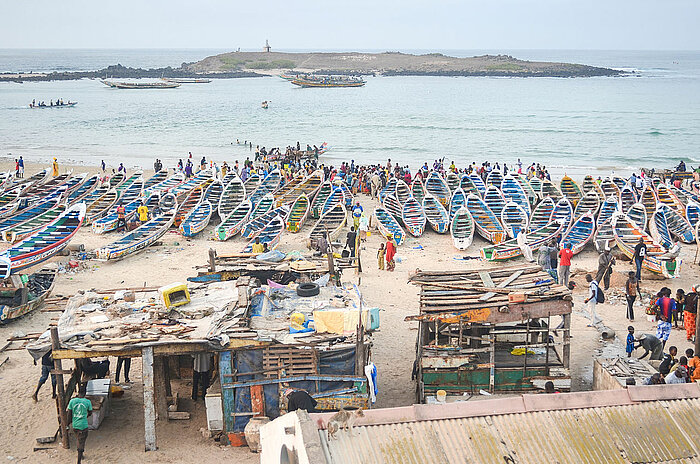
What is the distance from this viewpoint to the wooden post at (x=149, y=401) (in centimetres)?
1005

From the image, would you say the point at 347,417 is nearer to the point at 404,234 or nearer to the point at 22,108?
the point at 404,234

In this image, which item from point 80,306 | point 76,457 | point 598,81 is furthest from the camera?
point 598,81

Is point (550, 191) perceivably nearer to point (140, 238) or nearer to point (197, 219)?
point (197, 219)

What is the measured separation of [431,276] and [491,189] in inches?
578

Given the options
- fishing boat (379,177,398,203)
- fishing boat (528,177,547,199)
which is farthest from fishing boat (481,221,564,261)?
fishing boat (528,177,547,199)

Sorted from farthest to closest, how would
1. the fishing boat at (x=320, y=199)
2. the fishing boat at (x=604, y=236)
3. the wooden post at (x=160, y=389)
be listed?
1. the fishing boat at (x=320, y=199)
2. the fishing boat at (x=604, y=236)
3. the wooden post at (x=160, y=389)

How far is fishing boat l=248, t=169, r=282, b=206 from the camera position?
2700cm

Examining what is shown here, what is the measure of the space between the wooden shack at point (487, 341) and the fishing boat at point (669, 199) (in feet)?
52.2

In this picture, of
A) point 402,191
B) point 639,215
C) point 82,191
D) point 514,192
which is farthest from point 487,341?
point 82,191

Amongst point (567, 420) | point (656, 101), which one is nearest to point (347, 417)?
point (567, 420)

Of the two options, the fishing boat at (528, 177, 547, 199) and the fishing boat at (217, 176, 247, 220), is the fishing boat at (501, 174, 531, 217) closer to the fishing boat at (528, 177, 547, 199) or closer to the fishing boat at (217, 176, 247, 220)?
the fishing boat at (528, 177, 547, 199)

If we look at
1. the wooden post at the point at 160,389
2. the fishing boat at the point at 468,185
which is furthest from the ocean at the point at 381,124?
the wooden post at the point at 160,389

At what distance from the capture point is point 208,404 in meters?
10.4

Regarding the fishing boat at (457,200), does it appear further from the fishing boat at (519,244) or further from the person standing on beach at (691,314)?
the person standing on beach at (691,314)
